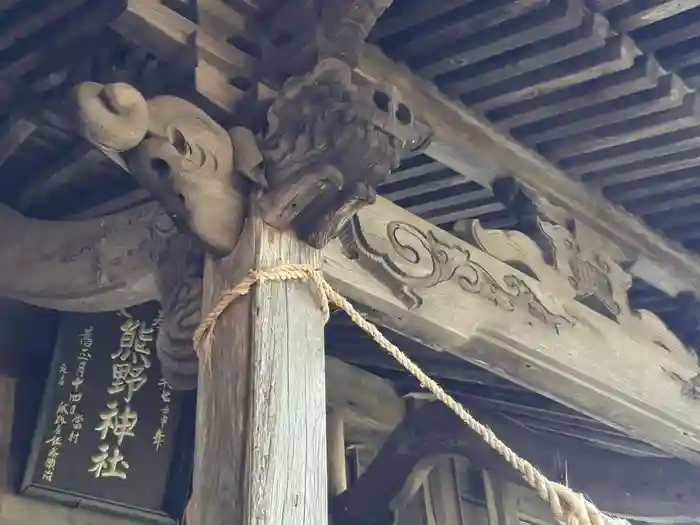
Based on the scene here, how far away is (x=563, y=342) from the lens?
248 cm

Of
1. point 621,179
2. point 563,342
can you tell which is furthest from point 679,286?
point 563,342

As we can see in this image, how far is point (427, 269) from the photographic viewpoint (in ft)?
6.99

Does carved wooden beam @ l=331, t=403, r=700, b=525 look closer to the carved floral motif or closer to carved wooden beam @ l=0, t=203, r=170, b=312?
the carved floral motif

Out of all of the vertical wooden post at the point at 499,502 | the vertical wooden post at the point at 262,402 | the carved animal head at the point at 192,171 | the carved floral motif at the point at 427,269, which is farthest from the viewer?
the vertical wooden post at the point at 499,502

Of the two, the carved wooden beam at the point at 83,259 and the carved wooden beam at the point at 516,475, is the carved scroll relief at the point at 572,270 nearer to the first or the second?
the carved wooden beam at the point at 516,475

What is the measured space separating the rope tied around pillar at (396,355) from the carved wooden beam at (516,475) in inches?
57.4

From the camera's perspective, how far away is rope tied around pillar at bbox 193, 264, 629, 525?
1595 mm

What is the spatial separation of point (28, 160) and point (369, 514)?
1.72 metres

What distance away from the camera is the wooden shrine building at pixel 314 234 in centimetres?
166

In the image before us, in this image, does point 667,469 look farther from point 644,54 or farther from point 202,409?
point 202,409

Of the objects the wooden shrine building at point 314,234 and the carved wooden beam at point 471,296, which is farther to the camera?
the carved wooden beam at point 471,296

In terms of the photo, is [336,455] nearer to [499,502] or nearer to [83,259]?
[499,502]

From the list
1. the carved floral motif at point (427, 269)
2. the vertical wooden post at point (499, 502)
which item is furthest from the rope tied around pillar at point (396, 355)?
the vertical wooden post at point (499, 502)

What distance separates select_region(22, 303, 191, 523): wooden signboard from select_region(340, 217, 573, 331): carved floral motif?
0.91 metres
